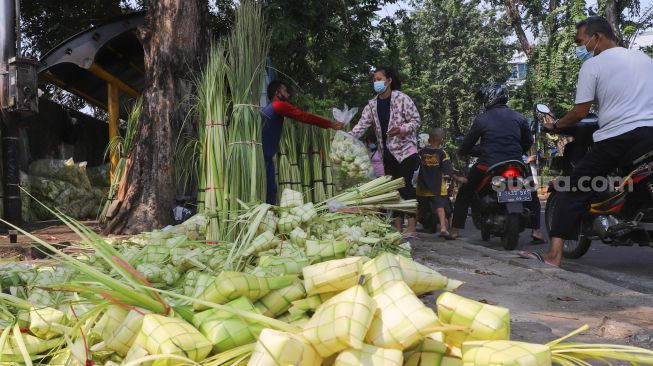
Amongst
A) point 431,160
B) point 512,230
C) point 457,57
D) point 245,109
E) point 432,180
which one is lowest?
point 512,230

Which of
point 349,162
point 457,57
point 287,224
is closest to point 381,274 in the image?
point 287,224

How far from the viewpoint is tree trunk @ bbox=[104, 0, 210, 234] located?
4898 mm

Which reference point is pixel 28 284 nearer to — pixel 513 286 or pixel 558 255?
pixel 513 286

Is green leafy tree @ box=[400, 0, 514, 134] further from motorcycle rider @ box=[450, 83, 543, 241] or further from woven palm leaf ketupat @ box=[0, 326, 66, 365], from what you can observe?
woven palm leaf ketupat @ box=[0, 326, 66, 365]

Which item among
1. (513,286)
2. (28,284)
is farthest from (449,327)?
(513,286)

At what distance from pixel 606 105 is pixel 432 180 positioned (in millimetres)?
3085

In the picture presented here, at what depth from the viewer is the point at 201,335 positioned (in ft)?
3.78

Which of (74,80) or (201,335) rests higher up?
(74,80)

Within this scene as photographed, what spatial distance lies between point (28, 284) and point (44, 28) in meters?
11.9

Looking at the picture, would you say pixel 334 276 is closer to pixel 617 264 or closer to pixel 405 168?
pixel 405 168

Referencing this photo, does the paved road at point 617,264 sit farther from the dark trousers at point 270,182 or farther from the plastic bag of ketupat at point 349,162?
the dark trousers at point 270,182

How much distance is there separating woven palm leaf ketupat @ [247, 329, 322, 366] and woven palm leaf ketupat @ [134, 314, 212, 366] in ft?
0.40

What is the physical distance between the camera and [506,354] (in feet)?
3.42

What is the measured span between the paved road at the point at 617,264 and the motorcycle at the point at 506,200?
1.25 feet
